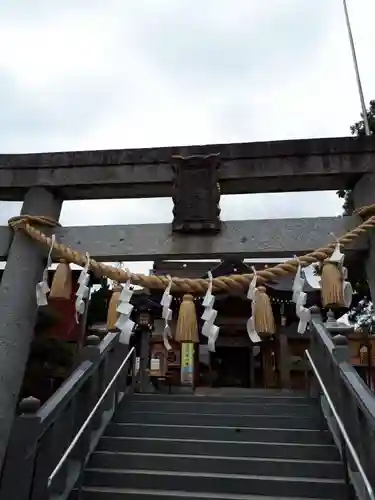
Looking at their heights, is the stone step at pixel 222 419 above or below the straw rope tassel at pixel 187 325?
below

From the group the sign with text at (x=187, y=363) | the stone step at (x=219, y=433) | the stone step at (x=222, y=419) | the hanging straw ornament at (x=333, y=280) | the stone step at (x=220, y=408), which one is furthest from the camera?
the sign with text at (x=187, y=363)

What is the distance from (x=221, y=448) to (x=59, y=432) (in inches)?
62.0

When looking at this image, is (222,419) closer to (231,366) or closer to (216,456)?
(216,456)

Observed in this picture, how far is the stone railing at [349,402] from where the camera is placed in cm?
307

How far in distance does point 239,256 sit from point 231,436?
184 cm

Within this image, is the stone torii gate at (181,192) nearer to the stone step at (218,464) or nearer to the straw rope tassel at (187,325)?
the straw rope tassel at (187,325)

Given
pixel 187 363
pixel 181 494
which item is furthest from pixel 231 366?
pixel 181 494

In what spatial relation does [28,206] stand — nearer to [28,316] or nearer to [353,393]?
[28,316]

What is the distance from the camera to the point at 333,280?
3.92m

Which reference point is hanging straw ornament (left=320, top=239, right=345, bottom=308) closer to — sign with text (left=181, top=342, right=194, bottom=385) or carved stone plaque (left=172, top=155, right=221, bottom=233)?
carved stone plaque (left=172, top=155, right=221, bottom=233)

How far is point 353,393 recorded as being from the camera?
323 centimetres

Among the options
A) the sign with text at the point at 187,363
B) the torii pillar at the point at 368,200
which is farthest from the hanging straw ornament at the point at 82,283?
the sign with text at the point at 187,363

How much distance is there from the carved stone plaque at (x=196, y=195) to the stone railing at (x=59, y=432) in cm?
168

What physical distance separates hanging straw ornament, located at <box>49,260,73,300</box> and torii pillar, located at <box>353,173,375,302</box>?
3.00 m
